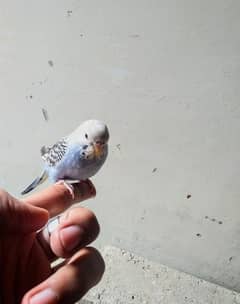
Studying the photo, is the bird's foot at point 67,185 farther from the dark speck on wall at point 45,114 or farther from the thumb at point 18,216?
the dark speck on wall at point 45,114

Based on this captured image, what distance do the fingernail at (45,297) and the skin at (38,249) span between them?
0.02 meters

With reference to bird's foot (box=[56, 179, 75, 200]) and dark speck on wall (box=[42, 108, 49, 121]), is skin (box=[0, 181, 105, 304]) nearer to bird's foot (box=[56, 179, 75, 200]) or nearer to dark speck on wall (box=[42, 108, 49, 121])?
bird's foot (box=[56, 179, 75, 200])

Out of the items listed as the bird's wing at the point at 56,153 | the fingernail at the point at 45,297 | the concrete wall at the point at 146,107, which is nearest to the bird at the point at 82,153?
the bird's wing at the point at 56,153

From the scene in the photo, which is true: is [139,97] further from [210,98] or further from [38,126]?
[38,126]

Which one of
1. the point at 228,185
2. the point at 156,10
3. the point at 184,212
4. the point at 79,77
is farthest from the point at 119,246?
the point at 156,10

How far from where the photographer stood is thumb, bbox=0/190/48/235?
1.93 feet

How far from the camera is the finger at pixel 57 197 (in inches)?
25.1

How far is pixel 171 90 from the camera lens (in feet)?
2.92

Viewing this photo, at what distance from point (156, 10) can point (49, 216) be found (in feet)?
1.44

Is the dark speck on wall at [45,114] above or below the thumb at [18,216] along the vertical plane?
below

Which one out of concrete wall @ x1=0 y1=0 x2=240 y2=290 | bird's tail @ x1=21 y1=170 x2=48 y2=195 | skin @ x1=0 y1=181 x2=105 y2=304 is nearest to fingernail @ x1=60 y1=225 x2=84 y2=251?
skin @ x1=0 y1=181 x2=105 y2=304

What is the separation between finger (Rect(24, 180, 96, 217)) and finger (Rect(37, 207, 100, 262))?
0.03 metres

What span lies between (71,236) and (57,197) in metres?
0.07

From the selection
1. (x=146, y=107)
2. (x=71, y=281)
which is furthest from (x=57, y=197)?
(x=146, y=107)
